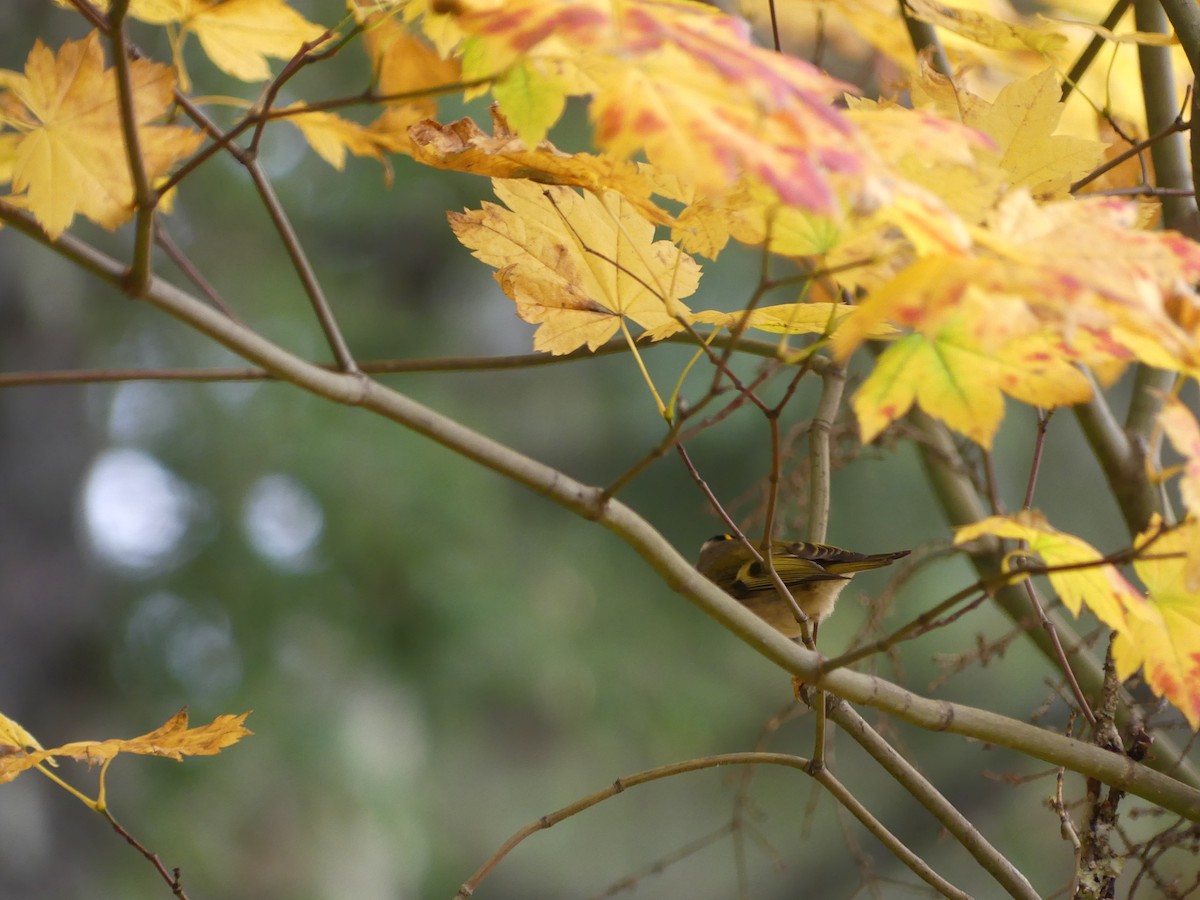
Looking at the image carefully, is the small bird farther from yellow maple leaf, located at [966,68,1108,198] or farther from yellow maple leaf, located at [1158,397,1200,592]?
yellow maple leaf, located at [1158,397,1200,592]

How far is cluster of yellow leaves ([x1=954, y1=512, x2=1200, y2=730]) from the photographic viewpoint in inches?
24.1

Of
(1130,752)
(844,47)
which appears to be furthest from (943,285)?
(844,47)

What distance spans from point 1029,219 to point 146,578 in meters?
3.51

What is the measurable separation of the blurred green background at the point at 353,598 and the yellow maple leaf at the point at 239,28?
6.70 feet

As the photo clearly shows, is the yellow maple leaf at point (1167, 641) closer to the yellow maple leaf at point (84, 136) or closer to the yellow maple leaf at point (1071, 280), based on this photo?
the yellow maple leaf at point (1071, 280)

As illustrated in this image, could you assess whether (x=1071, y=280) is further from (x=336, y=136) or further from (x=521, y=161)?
(x=336, y=136)

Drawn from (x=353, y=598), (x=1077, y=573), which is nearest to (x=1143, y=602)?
(x=1077, y=573)

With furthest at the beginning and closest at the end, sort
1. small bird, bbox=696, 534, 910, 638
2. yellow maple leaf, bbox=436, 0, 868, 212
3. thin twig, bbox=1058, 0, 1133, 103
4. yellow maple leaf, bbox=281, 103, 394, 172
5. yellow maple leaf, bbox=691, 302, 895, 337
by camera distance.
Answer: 1. small bird, bbox=696, 534, 910, 638
2. thin twig, bbox=1058, 0, 1133, 103
3. yellow maple leaf, bbox=281, 103, 394, 172
4. yellow maple leaf, bbox=691, 302, 895, 337
5. yellow maple leaf, bbox=436, 0, 868, 212

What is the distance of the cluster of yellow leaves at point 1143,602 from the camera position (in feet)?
2.01

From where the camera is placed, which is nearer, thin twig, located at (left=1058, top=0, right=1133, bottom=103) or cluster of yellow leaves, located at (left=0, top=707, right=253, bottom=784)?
cluster of yellow leaves, located at (left=0, top=707, right=253, bottom=784)

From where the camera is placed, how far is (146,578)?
141 inches

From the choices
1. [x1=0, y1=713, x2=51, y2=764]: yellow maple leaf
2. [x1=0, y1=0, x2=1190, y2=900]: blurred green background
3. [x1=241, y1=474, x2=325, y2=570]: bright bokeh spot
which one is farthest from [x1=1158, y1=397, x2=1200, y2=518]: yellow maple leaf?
[x1=241, y1=474, x2=325, y2=570]: bright bokeh spot

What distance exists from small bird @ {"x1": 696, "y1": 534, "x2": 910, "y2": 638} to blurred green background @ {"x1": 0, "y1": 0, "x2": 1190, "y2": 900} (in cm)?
131

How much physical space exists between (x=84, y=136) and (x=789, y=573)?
1.09 m
